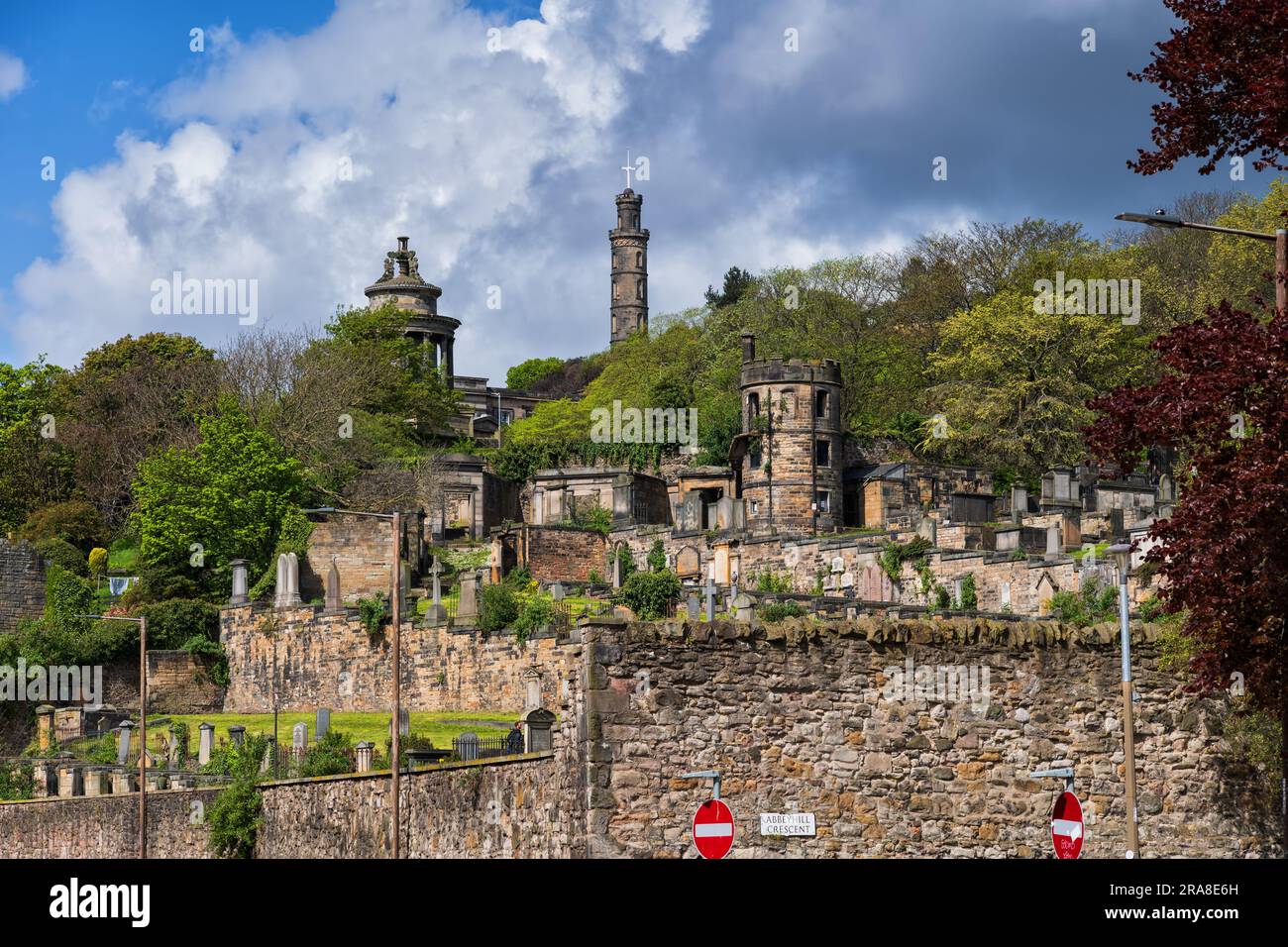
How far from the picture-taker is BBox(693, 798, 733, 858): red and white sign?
17.4 meters

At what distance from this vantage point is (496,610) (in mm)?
58406

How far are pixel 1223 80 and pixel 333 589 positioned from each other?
50154 millimetres

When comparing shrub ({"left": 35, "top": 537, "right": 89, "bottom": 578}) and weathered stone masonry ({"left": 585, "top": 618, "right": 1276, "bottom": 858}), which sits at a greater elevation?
shrub ({"left": 35, "top": 537, "right": 89, "bottom": 578})

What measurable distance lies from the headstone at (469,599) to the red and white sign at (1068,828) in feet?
140

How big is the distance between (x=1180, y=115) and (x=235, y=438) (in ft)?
187

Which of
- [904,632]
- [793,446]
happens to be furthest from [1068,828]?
[793,446]

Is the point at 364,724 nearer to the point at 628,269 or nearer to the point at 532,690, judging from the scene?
the point at 532,690

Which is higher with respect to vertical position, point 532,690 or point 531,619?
point 531,619

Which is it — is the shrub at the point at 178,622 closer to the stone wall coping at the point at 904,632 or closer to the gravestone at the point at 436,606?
the gravestone at the point at 436,606

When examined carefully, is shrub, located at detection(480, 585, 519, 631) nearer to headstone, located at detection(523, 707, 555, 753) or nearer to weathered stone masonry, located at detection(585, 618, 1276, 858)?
headstone, located at detection(523, 707, 555, 753)

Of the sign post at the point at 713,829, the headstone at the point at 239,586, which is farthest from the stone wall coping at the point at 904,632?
the headstone at the point at 239,586

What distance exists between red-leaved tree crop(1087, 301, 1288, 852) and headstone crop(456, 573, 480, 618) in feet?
137

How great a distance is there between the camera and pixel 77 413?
8900 cm

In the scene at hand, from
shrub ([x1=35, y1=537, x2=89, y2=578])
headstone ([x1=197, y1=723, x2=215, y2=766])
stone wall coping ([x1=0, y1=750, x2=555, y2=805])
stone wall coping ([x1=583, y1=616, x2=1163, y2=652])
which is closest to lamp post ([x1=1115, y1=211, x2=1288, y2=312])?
stone wall coping ([x1=583, y1=616, x2=1163, y2=652])
